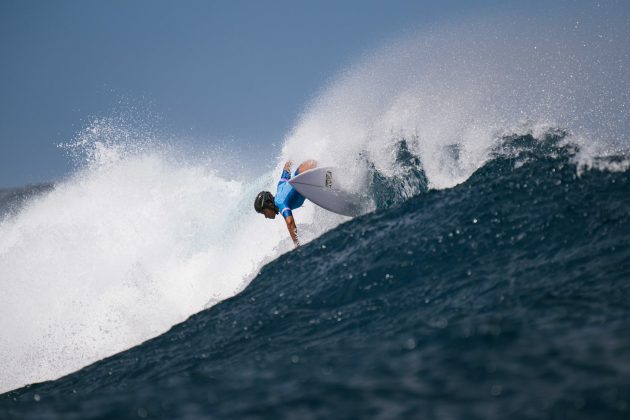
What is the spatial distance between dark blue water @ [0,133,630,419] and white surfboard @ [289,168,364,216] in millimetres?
728

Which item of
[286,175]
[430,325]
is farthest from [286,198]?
[430,325]

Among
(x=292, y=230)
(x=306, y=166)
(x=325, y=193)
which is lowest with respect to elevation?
(x=292, y=230)

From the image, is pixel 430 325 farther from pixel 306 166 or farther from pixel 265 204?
pixel 306 166

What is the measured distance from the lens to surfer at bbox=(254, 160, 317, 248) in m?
8.66

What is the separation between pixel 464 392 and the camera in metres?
2.38

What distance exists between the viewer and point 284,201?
891 centimetres

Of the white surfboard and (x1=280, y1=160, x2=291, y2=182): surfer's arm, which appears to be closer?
the white surfboard

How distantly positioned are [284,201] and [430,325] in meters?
5.57

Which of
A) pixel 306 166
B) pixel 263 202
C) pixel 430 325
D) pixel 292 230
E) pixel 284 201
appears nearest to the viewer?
pixel 430 325

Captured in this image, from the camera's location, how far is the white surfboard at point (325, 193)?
8.91 metres

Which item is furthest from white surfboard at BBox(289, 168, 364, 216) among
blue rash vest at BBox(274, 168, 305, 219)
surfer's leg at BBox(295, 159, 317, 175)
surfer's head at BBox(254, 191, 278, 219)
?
surfer's head at BBox(254, 191, 278, 219)

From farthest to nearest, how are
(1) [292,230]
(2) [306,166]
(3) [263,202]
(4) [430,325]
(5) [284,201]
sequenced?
(2) [306,166] → (5) [284,201] → (3) [263,202] → (1) [292,230] → (4) [430,325]

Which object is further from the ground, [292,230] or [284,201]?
[284,201]

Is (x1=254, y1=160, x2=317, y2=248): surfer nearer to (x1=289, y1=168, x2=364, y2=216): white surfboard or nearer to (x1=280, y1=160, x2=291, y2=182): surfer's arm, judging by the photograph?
(x1=280, y1=160, x2=291, y2=182): surfer's arm
